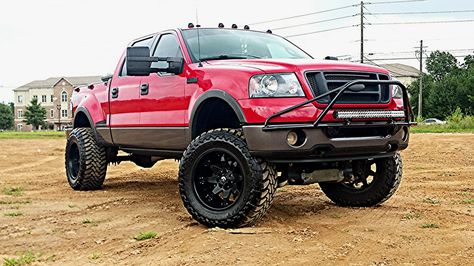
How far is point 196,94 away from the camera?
6.16m

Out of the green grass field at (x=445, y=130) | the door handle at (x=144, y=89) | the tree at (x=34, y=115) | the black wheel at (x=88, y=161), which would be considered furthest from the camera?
the tree at (x=34, y=115)

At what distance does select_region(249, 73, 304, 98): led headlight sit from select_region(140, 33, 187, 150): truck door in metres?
1.19

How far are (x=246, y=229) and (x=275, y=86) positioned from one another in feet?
4.15

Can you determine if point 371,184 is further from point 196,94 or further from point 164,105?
point 164,105

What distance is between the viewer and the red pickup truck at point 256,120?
17.4ft

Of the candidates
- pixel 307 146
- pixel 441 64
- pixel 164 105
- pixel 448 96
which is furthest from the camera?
pixel 441 64

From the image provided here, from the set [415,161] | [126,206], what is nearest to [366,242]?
[126,206]

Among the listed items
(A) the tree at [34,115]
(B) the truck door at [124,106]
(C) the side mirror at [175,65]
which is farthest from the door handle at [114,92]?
(A) the tree at [34,115]

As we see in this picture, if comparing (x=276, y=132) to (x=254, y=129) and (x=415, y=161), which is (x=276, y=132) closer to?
(x=254, y=129)

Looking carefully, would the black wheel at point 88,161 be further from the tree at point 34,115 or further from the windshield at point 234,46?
the tree at point 34,115

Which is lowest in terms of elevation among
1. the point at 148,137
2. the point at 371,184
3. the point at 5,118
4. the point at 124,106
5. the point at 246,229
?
the point at 5,118

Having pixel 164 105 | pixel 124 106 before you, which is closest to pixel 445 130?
pixel 124 106

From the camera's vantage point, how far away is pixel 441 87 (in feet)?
241

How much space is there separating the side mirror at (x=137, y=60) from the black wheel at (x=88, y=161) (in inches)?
110
